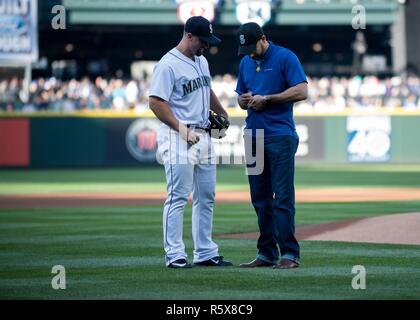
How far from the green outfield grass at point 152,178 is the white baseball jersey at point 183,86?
11.1 meters

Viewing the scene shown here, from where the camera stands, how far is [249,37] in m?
8.23

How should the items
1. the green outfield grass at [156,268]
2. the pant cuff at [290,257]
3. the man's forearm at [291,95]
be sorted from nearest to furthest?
the green outfield grass at [156,268]
the man's forearm at [291,95]
the pant cuff at [290,257]

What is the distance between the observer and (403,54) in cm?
3516

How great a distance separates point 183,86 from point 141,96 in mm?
21274

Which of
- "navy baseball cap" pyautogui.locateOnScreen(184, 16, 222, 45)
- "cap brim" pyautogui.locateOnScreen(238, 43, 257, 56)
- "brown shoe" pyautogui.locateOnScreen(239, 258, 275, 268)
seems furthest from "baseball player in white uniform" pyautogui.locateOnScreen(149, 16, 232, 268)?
"cap brim" pyautogui.locateOnScreen(238, 43, 257, 56)

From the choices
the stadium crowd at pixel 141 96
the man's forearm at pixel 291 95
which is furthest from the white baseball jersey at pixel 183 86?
the stadium crowd at pixel 141 96

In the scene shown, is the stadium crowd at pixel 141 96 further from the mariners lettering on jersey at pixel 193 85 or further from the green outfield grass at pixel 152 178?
the mariners lettering on jersey at pixel 193 85

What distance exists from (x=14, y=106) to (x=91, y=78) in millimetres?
7952

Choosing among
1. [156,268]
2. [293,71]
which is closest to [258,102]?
[293,71]

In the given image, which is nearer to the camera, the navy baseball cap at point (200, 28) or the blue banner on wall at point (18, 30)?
the navy baseball cap at point (200, 28)

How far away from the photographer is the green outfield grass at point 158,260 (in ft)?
23.4

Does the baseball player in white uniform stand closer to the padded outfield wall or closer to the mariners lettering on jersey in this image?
the mariners lettering on jersey
